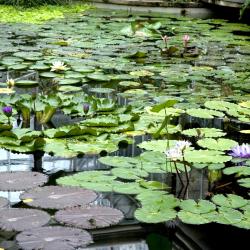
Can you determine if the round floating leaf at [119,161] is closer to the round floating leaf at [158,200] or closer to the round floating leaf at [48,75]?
the round floating leaf at [158,200]

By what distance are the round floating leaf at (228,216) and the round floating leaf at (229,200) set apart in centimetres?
4

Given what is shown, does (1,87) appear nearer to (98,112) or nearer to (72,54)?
(98,112)

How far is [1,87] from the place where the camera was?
161 inches

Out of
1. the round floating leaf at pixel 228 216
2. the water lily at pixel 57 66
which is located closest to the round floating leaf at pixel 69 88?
the water lily at pixel 57 66

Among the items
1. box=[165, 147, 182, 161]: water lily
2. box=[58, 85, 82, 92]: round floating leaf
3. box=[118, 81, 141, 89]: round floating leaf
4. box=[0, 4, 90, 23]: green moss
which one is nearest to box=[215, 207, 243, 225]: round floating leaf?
box=[165, 147, 182, 161]: water lily

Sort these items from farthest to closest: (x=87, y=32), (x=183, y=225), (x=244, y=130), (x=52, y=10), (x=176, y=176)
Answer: (x=52, y=10) < (x=87, y=32) < (x=244, y=130) < (x=176, y=176) < (x=183, y=225)

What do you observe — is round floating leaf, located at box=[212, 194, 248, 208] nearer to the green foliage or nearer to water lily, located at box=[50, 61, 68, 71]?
the green foliage

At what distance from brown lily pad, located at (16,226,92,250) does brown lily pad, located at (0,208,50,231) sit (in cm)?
4

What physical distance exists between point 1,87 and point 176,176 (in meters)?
1.97

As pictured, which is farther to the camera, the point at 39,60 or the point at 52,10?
the point at 52,10

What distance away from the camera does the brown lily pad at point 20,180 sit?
2338 millimetres

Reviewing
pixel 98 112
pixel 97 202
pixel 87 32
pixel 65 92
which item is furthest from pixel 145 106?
pixel 87 32

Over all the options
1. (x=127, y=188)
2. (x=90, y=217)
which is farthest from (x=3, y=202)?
(x=127, y=188)

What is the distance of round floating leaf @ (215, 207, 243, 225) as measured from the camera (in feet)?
6.79
